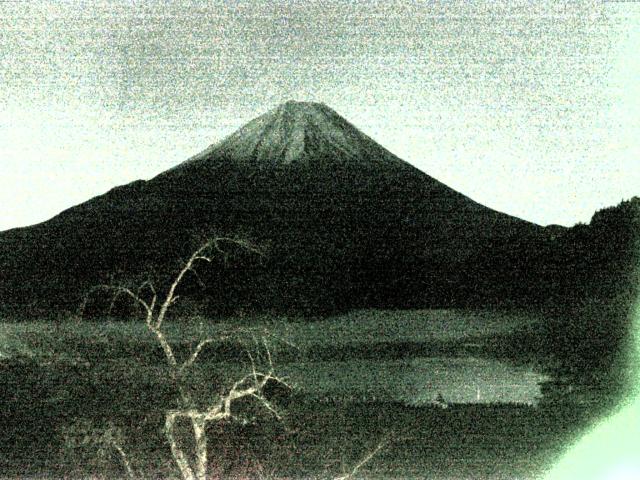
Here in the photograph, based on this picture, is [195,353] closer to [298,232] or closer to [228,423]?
[228,423]

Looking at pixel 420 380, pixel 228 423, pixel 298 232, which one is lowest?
pixel 420 380

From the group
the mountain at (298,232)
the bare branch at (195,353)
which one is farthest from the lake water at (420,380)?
the bare branch at (195,353)

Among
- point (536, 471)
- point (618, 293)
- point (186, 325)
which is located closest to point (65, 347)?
point (186, 325)

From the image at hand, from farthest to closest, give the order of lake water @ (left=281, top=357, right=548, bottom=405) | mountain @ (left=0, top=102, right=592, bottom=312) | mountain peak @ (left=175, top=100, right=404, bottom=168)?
mountain peak @ (left=175, top=100, right=404, bottom=168), mountain @ (left=0, top=102, right=592, bottom=312), lake water @ (left=281, top=357, right=548, bottom=405)

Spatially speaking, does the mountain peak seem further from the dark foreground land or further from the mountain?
the dark foreground land

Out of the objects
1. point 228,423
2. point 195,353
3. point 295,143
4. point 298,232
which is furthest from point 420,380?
point 295,143

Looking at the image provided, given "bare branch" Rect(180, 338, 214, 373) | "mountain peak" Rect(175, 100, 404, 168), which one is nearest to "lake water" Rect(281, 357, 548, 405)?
"bare branch" Rect(180, 338, 214, 373)

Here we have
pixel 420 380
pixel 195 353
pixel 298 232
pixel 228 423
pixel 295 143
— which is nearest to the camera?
pixel 195 353
